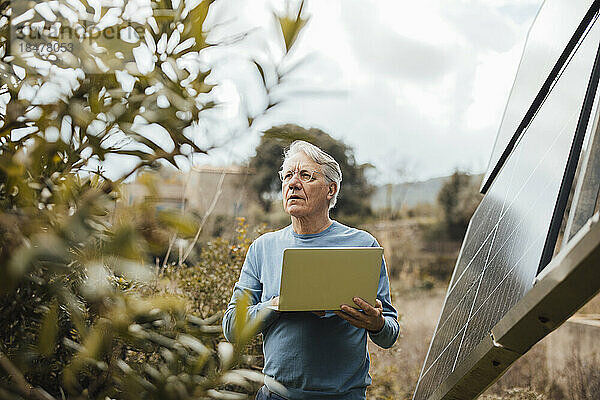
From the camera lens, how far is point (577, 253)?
31.6 inches

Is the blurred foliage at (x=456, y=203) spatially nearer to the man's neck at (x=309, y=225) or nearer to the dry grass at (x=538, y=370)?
the dry grass at (x=538, y=370)

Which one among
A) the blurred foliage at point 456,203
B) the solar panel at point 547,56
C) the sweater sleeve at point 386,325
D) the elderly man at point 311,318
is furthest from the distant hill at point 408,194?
the sweater sleeve at point 386,325

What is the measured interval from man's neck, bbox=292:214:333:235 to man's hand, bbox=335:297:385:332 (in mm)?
410

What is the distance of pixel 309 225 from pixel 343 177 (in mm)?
5379

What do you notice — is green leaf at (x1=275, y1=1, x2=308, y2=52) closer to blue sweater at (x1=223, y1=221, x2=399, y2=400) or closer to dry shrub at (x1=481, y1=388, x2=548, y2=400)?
blue sweater at (x1=223, y1=221, x2=399, y2=400)

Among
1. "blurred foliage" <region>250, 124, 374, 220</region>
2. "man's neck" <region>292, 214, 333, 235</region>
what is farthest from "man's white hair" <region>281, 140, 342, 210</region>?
"blurred foliage" <region>250, 124, 374, 220</region>

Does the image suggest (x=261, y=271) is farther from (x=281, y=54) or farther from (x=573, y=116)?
(x=281, y=54)

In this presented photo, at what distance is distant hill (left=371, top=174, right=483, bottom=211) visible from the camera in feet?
24.8

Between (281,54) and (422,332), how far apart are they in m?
5.90

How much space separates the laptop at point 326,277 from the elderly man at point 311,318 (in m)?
0.05

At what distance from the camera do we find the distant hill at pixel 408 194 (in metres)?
7.57

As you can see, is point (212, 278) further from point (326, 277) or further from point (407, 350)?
point (407, 350)

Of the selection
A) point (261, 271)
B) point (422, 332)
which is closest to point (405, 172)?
point (422, 332)

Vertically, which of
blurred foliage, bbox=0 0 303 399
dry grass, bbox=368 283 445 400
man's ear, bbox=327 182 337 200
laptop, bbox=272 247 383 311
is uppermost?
blurred foliage, bbox=0 0 303 399
